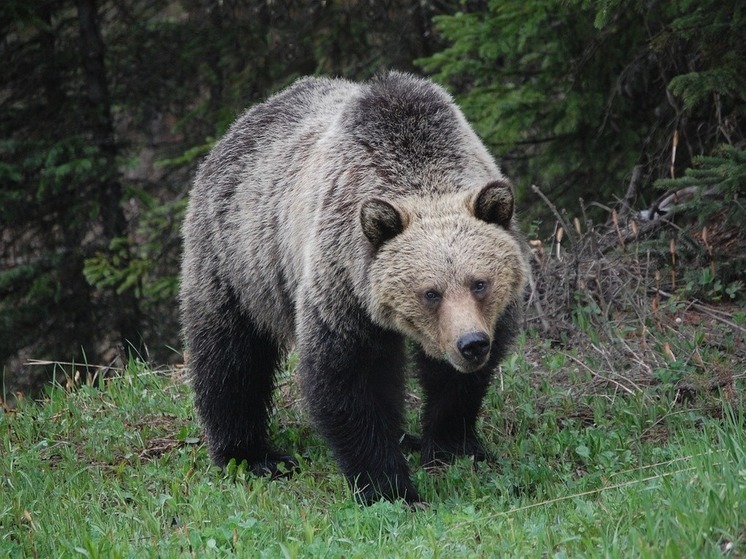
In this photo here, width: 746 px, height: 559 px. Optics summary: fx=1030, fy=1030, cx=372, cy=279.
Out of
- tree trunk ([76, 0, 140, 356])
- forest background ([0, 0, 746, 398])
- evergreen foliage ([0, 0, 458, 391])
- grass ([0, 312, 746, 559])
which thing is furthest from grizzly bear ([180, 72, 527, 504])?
tree trunk ([76, 0, 140, 356])

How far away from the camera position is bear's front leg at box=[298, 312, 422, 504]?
5.74 metres

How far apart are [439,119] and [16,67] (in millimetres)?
8774

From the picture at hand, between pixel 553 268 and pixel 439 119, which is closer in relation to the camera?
pixel 439 119

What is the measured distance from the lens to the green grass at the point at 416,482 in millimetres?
4238

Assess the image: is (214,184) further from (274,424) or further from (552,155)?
(552,155)

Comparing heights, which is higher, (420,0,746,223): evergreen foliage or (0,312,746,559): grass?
(420,0,746,223): evergreen foliage

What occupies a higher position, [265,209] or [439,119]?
[439,119]

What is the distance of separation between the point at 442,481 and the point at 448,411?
444 mm

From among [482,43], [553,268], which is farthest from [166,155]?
[553,268]

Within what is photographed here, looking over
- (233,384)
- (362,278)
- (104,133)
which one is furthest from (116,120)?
(362,278)

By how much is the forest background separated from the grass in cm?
130

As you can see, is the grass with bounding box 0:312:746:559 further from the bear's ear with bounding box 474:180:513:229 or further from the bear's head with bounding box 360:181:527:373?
the bear's ear with bounding box 474:180:513:229

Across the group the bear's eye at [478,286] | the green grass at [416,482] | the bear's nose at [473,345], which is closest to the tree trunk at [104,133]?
the green grass at [416,482]

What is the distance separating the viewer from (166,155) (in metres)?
13.1
